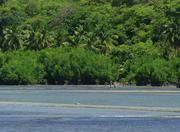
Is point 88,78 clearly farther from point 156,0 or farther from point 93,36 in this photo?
point 156,0

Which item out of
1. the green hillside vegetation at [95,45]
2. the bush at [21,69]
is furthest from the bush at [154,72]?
the bush at [21,69]

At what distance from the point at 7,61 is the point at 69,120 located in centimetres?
7642

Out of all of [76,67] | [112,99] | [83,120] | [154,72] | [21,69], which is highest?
[83,120]

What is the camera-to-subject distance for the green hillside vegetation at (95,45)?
108 meters

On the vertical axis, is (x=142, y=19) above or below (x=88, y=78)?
above

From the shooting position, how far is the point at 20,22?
433 feet

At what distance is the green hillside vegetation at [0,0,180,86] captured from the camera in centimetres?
10775

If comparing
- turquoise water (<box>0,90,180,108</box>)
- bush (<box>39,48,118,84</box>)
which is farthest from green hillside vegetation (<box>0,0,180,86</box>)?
turquoise water (<box>0,90,180,108</box>)

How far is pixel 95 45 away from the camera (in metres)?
117

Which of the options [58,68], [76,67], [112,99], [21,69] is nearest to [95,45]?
[76,67]

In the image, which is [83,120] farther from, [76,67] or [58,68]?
[58,68]

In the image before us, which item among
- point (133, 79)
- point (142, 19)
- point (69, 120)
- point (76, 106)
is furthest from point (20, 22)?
point (69, 120)

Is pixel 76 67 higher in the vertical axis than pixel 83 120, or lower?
lower

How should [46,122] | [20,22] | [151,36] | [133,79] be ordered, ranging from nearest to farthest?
[46,122], [133,79], [151,36], [20,22]
